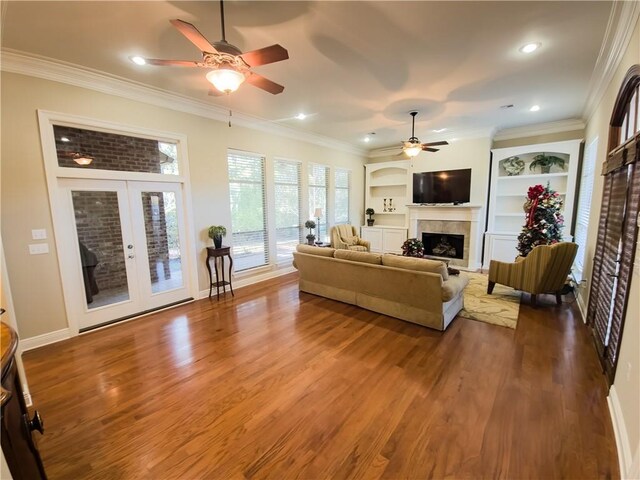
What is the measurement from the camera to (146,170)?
4.04 m

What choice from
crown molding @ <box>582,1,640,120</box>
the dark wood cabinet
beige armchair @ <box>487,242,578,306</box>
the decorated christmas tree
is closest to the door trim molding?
the dark wood cabinet

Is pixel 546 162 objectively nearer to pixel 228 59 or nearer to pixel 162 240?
pixel 228 59

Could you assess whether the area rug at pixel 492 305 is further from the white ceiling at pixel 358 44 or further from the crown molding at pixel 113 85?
the crown molding at pixel 113 85

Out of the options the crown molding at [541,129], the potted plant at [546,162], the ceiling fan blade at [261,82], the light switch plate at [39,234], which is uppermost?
the crown molding at [541,129]

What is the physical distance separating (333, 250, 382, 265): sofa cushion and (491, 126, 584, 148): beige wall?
482 cm

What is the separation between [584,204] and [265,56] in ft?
18.6

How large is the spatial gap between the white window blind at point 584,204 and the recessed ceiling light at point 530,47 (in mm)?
2184

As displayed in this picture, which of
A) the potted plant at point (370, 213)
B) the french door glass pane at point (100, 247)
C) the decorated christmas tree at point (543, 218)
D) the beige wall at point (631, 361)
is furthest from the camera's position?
the potted plant at point (370, 213)

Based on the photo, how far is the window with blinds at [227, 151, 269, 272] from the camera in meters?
5.18

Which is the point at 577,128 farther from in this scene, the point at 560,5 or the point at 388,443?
the point at 388,443

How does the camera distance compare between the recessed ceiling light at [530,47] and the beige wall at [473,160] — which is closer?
the recessed ceiling light at [530,47]

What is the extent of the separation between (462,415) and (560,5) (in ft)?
11.1

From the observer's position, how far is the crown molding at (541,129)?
542 cm

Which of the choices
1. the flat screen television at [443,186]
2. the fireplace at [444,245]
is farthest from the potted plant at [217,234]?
the fireplace at [444,245]
